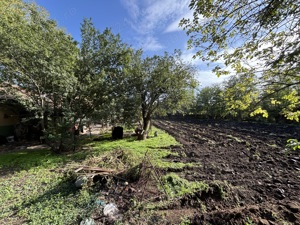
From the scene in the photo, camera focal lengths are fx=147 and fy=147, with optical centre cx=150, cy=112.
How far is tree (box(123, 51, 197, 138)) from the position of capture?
9938 millimetres

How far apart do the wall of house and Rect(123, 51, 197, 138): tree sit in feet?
25.4

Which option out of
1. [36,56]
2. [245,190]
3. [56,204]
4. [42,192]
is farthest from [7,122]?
[245,190]

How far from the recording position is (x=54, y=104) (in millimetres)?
7410

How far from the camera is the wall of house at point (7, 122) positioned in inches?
378

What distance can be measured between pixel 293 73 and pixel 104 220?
12.4 ft

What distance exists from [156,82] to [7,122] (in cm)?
1036

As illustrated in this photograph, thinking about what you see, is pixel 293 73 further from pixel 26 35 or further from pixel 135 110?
pixel 135 110

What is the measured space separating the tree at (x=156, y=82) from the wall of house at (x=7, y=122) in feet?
25.4

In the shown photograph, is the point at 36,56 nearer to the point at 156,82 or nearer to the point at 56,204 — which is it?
the point at 56,204

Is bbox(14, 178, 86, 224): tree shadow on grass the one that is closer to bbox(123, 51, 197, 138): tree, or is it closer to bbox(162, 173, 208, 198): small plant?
bbox(162, 173, 208, 198): small plant

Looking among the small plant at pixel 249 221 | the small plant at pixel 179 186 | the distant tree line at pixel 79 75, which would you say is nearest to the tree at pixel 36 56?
the distant tree line at pixel 79 75

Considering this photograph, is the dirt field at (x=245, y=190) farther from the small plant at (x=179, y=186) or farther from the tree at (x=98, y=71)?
the tree at (x=98, y=71)

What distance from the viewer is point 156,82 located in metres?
10.1

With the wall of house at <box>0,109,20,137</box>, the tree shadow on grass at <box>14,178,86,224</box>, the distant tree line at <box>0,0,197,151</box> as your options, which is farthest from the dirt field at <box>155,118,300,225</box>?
the wall of house at <box>0,109,20,137</box>
